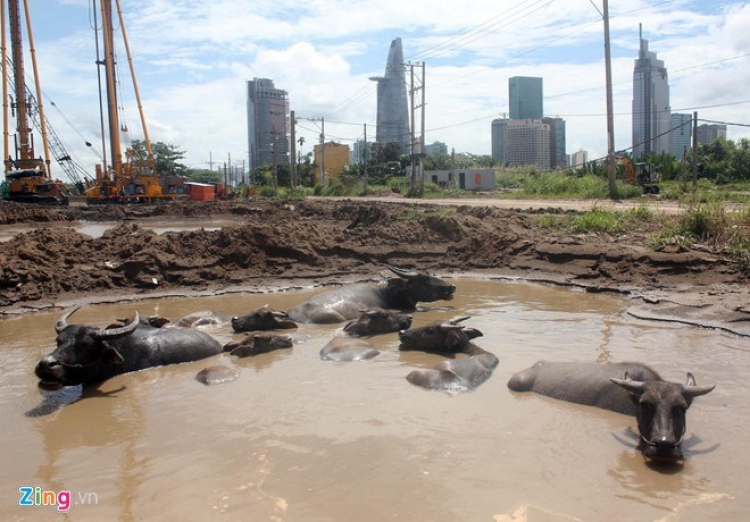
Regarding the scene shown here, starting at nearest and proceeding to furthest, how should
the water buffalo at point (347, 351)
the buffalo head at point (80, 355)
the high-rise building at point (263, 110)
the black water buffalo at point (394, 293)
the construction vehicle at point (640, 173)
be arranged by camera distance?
the buffalo head at point (80, 355) → the water buffalo at point (347, 351) → the black water buffalo at point (394, 293) → the construction vehicle at point (640, 173) → the high-rise building at point (263, 110)

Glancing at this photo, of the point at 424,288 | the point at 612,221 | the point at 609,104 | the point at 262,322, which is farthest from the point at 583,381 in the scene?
the point at 609,104

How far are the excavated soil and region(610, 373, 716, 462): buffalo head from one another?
458cm

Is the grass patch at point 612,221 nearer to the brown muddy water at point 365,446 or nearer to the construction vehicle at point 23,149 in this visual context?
the brown muddy water at point 365,446

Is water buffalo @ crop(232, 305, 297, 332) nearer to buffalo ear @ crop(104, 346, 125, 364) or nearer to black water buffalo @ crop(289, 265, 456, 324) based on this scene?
black water buffalo @ crop(289, 265, 456, 324)

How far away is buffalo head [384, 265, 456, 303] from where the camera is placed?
10781 millimetres

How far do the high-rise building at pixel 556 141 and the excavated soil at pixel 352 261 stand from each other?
74.7 meters

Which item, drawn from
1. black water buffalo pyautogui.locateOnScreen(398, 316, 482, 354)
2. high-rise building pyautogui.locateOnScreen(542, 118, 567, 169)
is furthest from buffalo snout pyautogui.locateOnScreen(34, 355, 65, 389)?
high-rise building pyautogui.locateOnScreen(542, 118, 567, 169)

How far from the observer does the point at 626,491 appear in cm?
432

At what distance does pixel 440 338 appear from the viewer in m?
7.91

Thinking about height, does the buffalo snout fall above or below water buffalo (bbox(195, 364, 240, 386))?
above

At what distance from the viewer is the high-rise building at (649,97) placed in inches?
1781

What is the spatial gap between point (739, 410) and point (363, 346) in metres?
3.94

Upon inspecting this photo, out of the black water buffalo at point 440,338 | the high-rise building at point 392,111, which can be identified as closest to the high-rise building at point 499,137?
the high-rise building at point 392,111

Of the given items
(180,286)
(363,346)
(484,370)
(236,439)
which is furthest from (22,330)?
(484,370)
